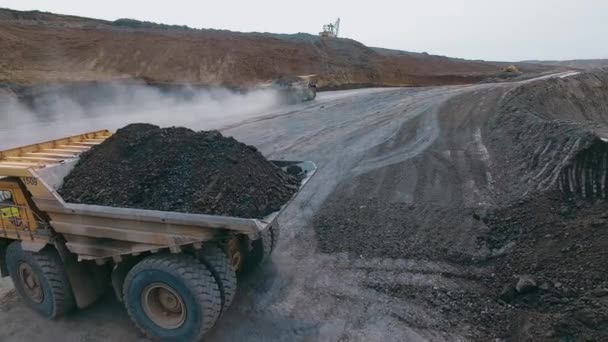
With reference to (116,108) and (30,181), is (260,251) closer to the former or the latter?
(30,181)

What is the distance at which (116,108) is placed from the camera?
874 inches

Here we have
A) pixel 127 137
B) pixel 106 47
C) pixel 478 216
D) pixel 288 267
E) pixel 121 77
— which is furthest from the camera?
pixel 106 47

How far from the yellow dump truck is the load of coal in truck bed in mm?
235

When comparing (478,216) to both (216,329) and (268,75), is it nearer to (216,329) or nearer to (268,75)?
(216,329)

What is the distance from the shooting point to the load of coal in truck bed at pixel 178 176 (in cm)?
449

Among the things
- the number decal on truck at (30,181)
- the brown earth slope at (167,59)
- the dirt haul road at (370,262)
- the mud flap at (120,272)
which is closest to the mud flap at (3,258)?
the dirt haul road at (370,262)

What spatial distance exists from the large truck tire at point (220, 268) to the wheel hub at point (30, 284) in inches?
90.1

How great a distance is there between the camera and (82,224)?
4.47m

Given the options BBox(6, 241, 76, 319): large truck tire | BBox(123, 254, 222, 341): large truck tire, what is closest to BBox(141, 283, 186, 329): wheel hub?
BBox(123, 254, 222, 341): large truck tire

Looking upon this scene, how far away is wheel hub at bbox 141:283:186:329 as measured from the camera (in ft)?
14.8

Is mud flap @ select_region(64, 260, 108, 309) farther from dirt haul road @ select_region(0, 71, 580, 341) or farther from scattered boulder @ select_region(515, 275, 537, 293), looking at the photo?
scattered boulder @ select_region(515, 275, 537, 293)

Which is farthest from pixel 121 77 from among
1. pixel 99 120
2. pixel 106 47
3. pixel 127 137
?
pixel 127 137

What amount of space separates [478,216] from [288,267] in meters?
3.31

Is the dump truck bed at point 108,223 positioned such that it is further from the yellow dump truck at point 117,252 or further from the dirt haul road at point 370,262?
the dirt haul road at point 370,262
